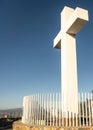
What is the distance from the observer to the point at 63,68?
8.66 metres

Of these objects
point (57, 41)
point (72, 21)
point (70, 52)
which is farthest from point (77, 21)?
point (57, 41)

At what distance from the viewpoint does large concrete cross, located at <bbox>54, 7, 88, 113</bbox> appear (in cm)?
729

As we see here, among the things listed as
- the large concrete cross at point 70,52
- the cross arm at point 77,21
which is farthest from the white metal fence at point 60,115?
the cross arm at point 77,21

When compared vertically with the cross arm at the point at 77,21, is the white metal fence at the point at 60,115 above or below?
below

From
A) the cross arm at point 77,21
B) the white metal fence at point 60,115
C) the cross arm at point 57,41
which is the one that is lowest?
the white metal fence at point 60,115

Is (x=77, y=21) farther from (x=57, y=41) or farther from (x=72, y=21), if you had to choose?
(x=57, y=41)

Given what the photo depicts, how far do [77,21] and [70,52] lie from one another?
1.46 metres

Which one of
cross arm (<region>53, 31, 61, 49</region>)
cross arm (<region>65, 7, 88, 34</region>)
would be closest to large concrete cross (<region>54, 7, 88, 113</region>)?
cross arm (<region>65, 7, 88, 34</region>)

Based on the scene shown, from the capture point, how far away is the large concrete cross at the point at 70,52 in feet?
23.9

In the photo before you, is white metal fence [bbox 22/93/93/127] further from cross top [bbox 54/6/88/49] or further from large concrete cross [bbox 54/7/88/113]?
cross top [bbox 54/6/88/49]

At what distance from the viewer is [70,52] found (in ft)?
28.5

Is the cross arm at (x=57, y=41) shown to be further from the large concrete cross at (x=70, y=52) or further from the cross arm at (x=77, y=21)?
the cross arm at (x=77, y=21)

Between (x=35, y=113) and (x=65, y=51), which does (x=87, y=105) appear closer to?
(x=35, y=113)

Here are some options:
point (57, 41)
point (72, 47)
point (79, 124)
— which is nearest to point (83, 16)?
point (72, 47)
